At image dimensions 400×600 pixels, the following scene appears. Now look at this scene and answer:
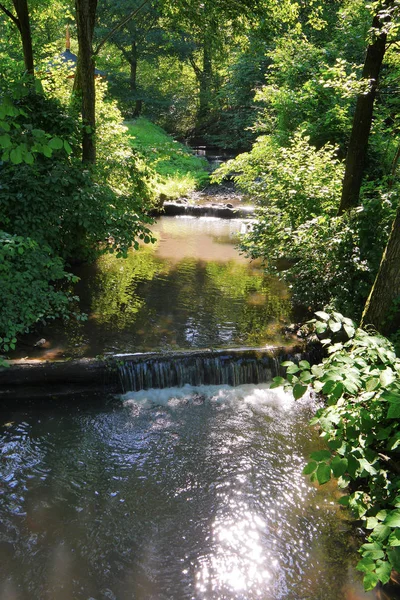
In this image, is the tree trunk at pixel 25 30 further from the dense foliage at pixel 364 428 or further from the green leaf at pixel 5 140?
the dense foliage at pixel 364 428

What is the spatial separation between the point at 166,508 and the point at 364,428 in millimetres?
2395

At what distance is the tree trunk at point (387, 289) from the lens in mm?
4945

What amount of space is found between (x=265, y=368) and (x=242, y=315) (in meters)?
1.73

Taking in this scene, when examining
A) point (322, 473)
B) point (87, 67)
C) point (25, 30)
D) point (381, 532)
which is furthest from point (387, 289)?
point (25, 30)

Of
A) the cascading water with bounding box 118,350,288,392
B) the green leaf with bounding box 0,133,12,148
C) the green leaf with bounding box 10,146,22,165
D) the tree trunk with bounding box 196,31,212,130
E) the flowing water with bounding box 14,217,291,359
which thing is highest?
the tree trunk with bounding box 196,31,212,130

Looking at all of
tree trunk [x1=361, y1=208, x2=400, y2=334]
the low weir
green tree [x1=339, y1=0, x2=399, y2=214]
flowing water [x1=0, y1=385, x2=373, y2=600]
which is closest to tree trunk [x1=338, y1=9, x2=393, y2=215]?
green tree [x1=339, y1=0, x2=399, y2=214]

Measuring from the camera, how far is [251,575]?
4.04 metres

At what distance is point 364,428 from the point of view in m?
3.39

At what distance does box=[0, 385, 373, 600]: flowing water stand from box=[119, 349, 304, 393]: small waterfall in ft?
1.38

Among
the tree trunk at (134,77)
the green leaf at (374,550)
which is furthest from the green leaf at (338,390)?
the tree trunk at (134,77)

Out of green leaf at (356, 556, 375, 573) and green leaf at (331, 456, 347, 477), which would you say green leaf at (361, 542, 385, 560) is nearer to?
green leaf at (356, 556, 375, 573)

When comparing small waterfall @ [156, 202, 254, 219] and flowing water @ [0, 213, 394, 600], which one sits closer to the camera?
flowing water @ [0, 213, 394, 600]

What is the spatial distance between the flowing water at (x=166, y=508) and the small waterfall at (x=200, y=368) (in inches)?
16.5

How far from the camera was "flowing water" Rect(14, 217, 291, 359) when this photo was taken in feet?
24.5
